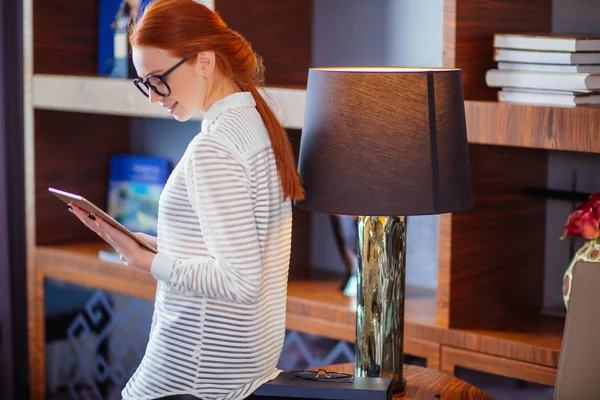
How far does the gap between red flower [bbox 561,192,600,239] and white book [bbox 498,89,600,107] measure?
0.78ft

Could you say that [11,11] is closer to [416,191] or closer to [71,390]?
[71,390]

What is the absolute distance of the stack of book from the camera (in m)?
2.18

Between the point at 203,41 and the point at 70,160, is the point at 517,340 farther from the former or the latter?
the point at 70,160

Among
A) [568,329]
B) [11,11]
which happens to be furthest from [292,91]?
[11,11]

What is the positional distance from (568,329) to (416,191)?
0.46m

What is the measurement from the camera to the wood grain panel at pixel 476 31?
230cm

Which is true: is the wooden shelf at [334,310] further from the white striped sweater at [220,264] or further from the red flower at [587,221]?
the white striped sweater at [220,264]

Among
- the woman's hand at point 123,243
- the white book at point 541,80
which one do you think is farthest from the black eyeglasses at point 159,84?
the white book at point 541,80

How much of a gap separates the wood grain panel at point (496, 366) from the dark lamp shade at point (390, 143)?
0.65 metres

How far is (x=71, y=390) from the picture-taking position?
3414 millimetres

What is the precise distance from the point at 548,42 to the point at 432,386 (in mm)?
815

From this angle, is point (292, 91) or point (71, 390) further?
point (71, 390)

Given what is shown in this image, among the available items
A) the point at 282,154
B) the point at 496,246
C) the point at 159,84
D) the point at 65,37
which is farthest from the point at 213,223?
the point at 65,37

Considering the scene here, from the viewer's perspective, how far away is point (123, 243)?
6.05 ft
